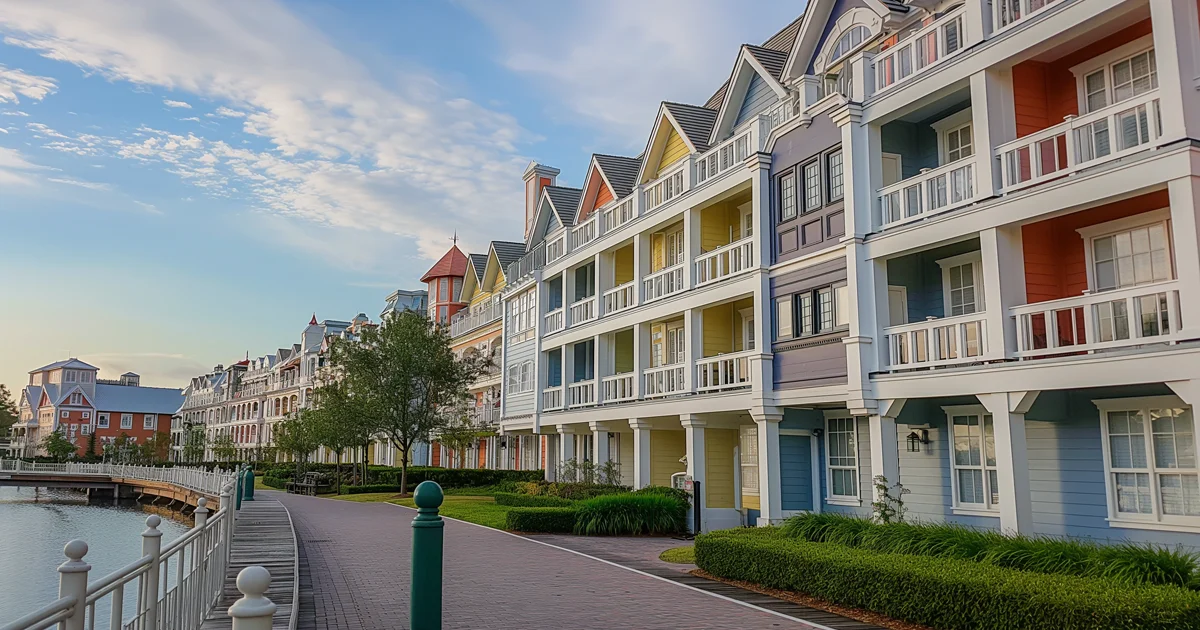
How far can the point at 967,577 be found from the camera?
368 inches

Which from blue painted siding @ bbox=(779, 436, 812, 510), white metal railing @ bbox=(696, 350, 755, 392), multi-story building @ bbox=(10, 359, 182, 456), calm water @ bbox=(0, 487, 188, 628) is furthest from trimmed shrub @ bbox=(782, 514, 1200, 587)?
multi-story building @ bbox=(10, 359, 182, 456)

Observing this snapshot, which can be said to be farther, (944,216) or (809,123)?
(809,123)

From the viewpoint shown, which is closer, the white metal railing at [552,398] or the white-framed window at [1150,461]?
the white-framed window at [1150,461]

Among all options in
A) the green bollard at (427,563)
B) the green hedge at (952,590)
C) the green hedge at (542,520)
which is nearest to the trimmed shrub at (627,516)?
the green hedge at (542,520)

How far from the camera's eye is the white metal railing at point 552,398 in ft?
103

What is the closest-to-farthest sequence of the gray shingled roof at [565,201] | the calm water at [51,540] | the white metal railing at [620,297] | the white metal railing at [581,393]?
the calm water at [51,540] < the white metal railing at [620,297] < the white metal railing at [581,393] < the gray shingled roof at [565,201]

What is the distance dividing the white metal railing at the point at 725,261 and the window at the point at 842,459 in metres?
4.30

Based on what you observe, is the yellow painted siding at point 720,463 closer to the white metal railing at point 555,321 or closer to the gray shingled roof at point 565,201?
the white metal railing at point 555,321

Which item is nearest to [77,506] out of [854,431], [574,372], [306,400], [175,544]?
[306,400]

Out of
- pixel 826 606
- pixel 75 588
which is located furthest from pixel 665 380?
pixel 75 588

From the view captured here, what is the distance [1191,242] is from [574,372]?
2264 cm

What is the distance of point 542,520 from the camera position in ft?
67.1

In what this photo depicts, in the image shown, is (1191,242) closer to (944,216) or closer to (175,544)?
(944,216)

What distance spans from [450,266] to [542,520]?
33.2 metres
